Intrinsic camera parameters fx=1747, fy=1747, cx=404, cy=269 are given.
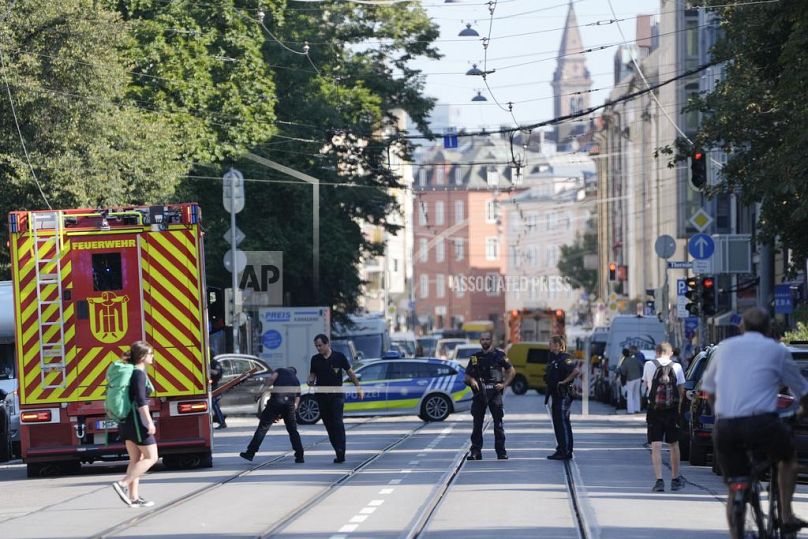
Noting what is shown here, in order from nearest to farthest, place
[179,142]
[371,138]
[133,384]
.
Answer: [133,384], [179,142], [371,138]

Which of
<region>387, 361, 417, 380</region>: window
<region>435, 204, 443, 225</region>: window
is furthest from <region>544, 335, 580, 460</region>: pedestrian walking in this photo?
<region>435, 204, 443, 225</region>: window

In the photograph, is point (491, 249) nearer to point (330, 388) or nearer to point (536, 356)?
point (536, 356)

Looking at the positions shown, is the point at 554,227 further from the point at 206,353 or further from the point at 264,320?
the point at 206,353

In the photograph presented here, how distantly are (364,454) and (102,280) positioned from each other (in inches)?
210

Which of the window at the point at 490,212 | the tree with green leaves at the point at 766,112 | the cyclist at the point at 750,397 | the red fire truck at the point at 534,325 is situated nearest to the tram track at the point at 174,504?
the cyclist at the point at 750,397

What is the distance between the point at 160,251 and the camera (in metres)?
22.0

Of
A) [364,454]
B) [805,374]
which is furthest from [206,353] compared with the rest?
[805,374]

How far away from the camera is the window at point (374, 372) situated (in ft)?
128

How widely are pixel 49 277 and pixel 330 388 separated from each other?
4.25 m

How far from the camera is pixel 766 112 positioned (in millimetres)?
33125

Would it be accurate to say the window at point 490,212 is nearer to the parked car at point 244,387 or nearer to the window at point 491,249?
the window at point 491,249

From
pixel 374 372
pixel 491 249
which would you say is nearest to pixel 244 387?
pixel 374 372

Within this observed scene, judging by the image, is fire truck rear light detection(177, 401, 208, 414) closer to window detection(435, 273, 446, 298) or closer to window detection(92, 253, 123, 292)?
window detection(92, 253, 123, 292)

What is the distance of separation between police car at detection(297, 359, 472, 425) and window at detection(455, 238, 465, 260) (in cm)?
10975
